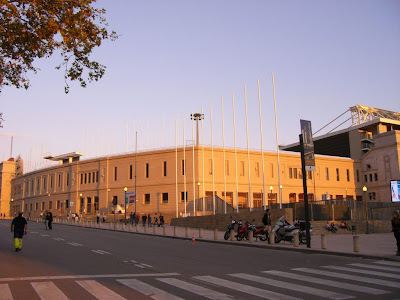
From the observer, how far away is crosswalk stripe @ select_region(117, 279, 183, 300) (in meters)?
8.27

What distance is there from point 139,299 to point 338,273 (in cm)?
650

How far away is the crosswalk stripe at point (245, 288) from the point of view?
8.48m

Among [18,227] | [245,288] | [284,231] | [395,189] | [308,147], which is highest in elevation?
[308,147]

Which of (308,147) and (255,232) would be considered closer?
(308,147)

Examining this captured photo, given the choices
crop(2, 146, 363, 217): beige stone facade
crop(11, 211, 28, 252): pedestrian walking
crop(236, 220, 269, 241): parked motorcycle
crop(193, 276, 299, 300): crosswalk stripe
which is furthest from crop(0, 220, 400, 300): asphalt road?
crop(2, 146, 363, 217): beige stone facade

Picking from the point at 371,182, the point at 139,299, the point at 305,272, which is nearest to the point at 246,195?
the point at 371,182

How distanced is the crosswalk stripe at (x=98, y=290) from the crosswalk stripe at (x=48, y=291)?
1.99ft

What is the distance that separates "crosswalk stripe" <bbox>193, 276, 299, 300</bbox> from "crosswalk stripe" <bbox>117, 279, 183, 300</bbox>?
1687 millimetres

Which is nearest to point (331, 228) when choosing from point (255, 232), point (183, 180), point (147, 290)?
point (255, 232)

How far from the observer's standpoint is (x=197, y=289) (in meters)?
9.23

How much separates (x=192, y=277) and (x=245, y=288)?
2.00 meters

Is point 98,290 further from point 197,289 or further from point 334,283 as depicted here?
point 334,283

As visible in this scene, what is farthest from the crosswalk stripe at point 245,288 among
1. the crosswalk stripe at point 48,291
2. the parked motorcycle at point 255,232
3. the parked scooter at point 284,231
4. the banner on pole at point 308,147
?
the parked motorcycle at point 255,232

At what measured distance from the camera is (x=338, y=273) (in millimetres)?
11797
